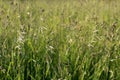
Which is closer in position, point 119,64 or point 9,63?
point 9,63

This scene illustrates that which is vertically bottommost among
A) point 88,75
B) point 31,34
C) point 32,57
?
point 88,75

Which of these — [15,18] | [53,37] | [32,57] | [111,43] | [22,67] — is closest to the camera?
[22,67]

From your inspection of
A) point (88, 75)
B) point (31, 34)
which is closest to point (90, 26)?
point (31, 34)

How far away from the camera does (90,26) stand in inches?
102

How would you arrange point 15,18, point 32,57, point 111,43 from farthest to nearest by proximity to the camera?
point 15,18 → point 111,43 → point 32,57

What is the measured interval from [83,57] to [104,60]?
0.17m

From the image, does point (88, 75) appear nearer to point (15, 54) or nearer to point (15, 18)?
point (15, 54)

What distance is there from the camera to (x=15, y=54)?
5.84 ft

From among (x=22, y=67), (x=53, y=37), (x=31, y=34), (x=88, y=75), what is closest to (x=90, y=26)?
(x=53, y=37)

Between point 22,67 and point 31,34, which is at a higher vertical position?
point 31,34

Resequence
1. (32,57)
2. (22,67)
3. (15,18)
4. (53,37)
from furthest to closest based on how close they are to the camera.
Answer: (15,18) < (53,37) < (32,57) < (22,67)

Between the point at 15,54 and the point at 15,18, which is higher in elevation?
the point at 15,18

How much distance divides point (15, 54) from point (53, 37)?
0.51 m

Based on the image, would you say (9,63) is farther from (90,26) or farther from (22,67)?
(90,26)
